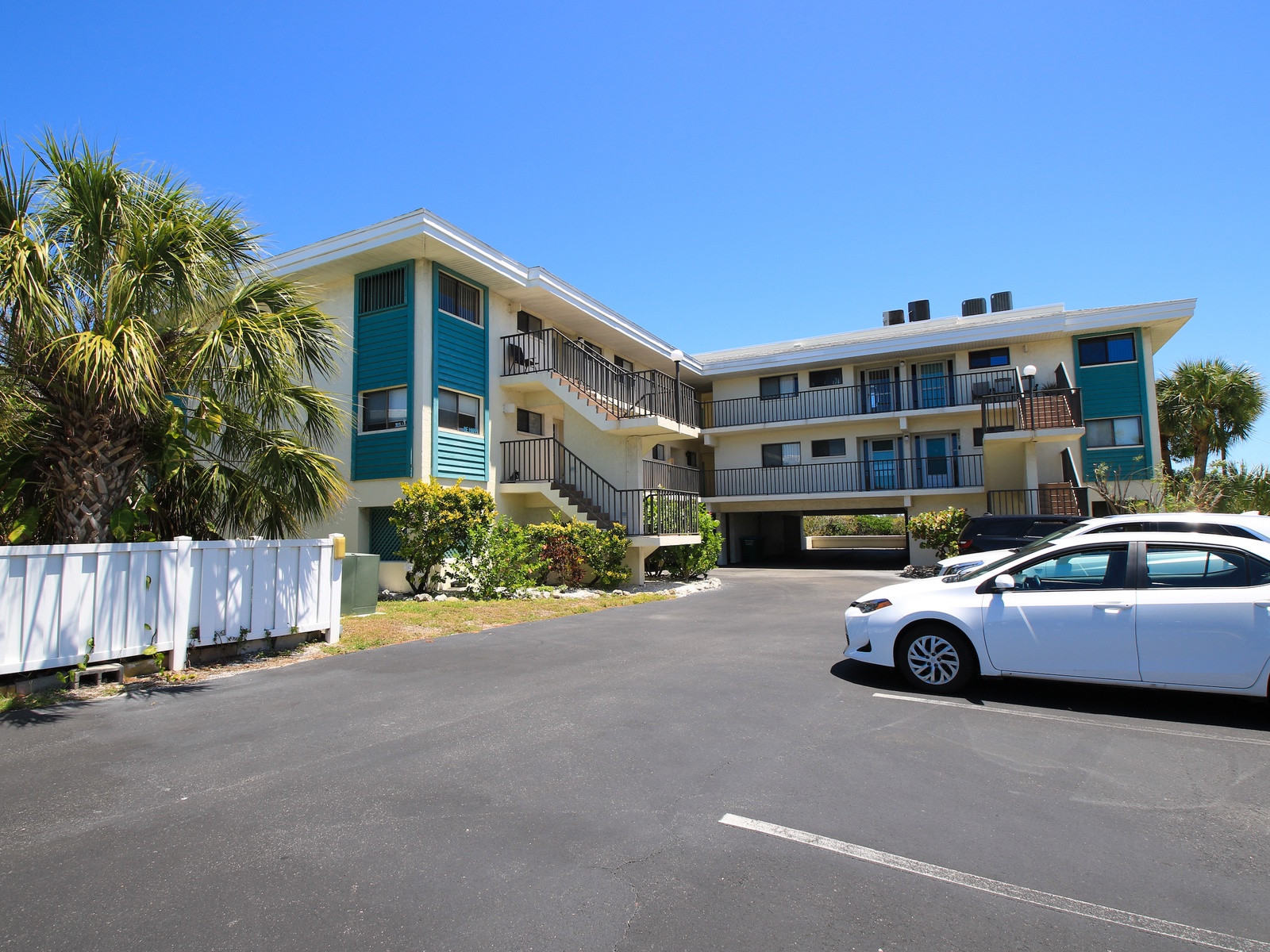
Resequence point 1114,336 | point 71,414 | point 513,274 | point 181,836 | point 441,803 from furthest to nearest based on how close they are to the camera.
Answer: point 1114,336
point 513,274
point 71,414
point 441,803
point 181,836

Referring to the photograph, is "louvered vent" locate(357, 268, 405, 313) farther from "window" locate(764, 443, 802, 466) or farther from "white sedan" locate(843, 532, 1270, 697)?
"window" locate(764, 443, 802, 466)

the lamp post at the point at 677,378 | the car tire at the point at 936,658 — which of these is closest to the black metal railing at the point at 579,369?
the lamp post at the point at 677,378

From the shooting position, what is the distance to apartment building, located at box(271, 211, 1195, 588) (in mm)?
15766

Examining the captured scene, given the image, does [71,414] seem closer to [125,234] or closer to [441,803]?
[125,234]

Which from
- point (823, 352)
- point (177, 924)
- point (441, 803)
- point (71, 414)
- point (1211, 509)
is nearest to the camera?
point (177, 924)

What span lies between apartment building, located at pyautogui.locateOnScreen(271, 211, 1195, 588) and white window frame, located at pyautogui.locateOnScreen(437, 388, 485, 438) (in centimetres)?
6

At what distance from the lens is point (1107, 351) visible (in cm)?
2297

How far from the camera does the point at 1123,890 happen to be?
3.08 meters

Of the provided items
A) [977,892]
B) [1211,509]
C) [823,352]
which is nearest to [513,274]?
Result: [823,352]

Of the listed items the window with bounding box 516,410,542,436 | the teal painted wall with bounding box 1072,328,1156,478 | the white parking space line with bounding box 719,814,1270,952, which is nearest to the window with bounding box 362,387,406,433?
the window with bounding box 516,410,542,436

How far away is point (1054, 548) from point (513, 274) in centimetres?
1395

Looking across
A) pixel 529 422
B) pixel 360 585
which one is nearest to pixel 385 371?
pixel 529 422

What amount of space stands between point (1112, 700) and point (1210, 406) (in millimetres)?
24896

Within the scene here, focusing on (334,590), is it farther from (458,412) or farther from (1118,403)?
(1118,403)
